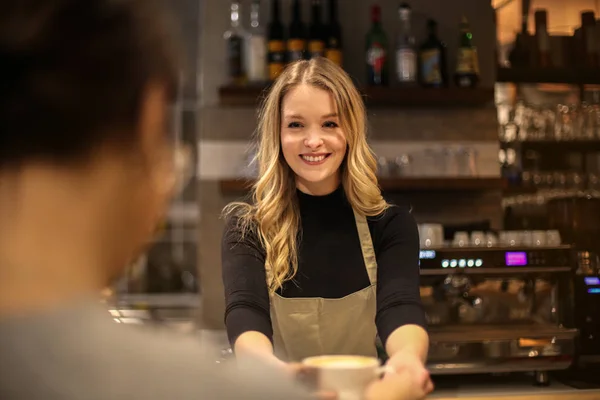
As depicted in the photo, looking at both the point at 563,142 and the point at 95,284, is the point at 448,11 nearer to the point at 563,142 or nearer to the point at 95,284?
the point at 563,142

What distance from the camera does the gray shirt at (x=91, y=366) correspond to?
45 cm

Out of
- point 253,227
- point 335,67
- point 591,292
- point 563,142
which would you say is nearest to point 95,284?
point 253,227

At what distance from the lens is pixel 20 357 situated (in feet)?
1.47

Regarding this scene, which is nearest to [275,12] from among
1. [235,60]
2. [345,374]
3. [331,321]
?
[235,60]

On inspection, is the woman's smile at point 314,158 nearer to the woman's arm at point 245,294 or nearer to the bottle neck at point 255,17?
the woman's arm at point 245,294

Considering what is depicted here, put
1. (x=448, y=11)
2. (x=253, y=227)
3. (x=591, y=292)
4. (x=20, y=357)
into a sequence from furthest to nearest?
1. (x=448, y=11)
2. (x=591, y=292)
3. (x=253, y=227)
4. (x=20, y=357)

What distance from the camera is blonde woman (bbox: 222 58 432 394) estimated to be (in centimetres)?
146

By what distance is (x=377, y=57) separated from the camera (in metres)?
3.01

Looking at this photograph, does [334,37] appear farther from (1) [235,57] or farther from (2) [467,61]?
(2) [467,61]

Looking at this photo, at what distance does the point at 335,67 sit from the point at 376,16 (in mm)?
1615

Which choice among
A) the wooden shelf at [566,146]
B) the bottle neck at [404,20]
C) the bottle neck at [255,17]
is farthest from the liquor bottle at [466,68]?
the bottle neck at [255,17]

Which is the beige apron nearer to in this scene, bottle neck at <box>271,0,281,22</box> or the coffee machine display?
the coffee machine display

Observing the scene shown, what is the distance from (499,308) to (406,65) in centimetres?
107

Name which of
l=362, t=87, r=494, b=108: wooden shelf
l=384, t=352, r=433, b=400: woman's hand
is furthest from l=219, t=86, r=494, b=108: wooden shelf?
l=384, t=352, r=433, b=400: woman's hand
